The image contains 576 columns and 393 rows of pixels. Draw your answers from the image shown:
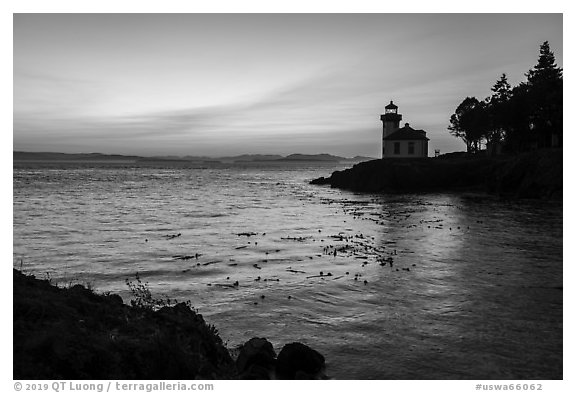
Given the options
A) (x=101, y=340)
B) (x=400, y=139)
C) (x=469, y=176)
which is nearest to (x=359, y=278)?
(x=101, y=340)

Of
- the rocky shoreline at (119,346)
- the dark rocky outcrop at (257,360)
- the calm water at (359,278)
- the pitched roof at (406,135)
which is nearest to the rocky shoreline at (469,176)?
the pitched roof at (406,135)

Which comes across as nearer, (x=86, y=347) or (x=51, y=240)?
(x=86, y=347)

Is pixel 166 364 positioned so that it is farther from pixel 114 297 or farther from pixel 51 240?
pixel 51 240

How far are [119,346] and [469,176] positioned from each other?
2652 inches

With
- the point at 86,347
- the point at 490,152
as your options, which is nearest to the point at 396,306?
the point at 86,347

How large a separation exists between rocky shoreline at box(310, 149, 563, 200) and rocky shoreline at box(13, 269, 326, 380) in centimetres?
4683

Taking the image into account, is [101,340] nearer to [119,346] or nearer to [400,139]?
[119,346]

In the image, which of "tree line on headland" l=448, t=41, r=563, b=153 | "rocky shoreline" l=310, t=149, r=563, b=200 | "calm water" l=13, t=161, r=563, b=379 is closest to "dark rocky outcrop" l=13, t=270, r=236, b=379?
"calm water" l=13, t=161, r=563, b=379

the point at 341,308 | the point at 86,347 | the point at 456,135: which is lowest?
the point at 341,308

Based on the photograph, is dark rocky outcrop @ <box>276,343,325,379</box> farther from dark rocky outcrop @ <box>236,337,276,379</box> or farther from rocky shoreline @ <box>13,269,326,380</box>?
dark rocky outcrop @ <box>236,337,276,379</box>

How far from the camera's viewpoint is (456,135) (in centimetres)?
10250

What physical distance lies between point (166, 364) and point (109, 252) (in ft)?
51.9

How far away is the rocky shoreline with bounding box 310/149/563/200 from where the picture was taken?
169 ft

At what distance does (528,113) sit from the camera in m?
64.8
